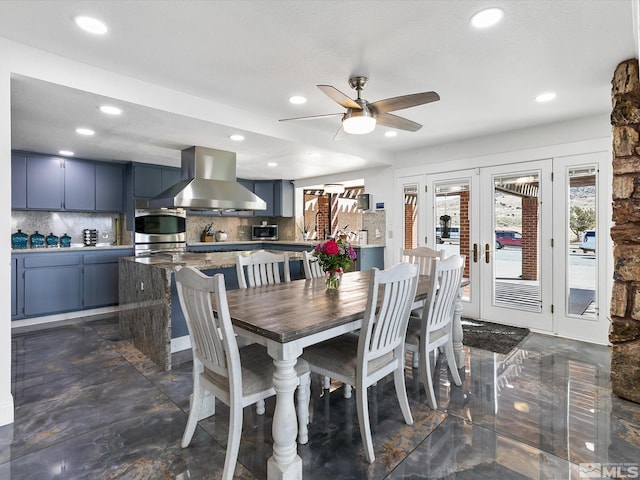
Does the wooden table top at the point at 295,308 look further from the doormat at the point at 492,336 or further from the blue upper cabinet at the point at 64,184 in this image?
the blue upper cabinet at the point at 64,184

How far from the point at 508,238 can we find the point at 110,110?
4.35 meters

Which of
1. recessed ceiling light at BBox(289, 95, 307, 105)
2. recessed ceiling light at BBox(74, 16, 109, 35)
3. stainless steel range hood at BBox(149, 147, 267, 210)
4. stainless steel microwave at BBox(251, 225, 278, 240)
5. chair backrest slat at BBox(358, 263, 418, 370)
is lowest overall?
chair backrest slat at BBox(358, 263, 418, 370)

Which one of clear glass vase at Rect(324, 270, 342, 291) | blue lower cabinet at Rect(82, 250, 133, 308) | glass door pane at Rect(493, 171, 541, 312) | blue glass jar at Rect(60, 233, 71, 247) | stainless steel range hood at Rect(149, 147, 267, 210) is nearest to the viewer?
clear glass vase at Rect(324, 270, 342, 291)

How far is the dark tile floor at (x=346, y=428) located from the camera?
1.68 m

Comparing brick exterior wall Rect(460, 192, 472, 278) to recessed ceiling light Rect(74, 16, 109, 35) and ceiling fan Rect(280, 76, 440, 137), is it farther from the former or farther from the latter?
recessed ceiling light Rect(74, 16, 109, 35)

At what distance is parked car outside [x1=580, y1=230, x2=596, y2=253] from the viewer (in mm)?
3537

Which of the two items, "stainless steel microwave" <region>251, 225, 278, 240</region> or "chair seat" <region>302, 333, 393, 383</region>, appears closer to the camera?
"chair seat" <region>302, 333, 393, 383</region>

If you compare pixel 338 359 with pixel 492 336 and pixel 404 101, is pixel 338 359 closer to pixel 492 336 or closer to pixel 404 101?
pixel 404 101

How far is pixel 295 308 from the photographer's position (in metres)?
1.92

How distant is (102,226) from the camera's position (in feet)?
17.4

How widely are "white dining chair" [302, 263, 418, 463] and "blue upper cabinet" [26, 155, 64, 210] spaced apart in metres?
4.52

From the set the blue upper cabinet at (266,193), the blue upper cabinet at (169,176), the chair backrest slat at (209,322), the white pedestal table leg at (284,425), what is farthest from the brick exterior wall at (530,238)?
the blue upper cabinet at (169,176)

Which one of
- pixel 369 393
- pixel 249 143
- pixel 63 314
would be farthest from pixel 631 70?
pixel 63 314

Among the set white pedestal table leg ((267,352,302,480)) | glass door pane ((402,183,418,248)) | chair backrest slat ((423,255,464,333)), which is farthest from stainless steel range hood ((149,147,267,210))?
white pedestal table leg ((267,352,302,480))
